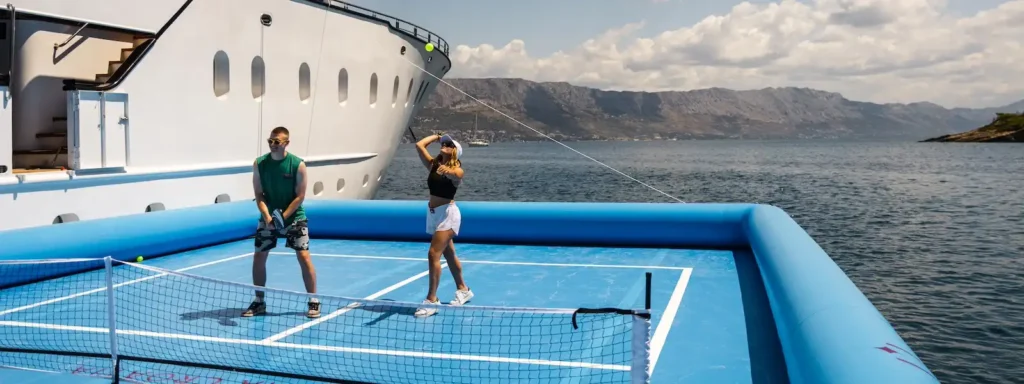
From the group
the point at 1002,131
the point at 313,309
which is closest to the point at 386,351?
the point at 313,309

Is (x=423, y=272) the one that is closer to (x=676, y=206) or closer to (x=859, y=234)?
(x=676, y=206)

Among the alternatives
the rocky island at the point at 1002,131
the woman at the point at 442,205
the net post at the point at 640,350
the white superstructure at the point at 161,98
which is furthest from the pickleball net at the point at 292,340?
the rocky island at the point at 1002,131

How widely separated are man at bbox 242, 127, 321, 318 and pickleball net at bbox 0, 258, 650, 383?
598 millimetres

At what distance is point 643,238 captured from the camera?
39.0 ft

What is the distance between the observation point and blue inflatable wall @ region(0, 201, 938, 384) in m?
4.32

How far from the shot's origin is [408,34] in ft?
68.8

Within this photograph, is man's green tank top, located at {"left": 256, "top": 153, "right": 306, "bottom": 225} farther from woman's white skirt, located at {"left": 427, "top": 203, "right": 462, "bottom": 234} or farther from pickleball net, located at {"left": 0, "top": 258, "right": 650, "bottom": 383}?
woman's white skirt, located at {"left": 427, "top": 203, "right": 462, "bottom": 234}

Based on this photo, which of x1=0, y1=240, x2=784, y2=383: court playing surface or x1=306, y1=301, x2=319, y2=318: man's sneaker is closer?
x1=0, y1=240, x2=784, y2=383: court playing surface

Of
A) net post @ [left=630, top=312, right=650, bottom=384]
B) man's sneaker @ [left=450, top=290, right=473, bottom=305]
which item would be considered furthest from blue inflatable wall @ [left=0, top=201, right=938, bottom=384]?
man's sneaker @ [left=450, top=290, right=473, bottom=305]

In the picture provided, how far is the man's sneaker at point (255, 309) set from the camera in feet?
23.6

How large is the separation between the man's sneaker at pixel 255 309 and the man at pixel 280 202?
29 cm

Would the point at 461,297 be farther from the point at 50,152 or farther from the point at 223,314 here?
the point at 50,152

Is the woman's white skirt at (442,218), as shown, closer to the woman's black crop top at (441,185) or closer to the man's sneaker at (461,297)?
the woman's black crop top at (441,185)

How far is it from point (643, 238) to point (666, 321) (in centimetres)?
472
